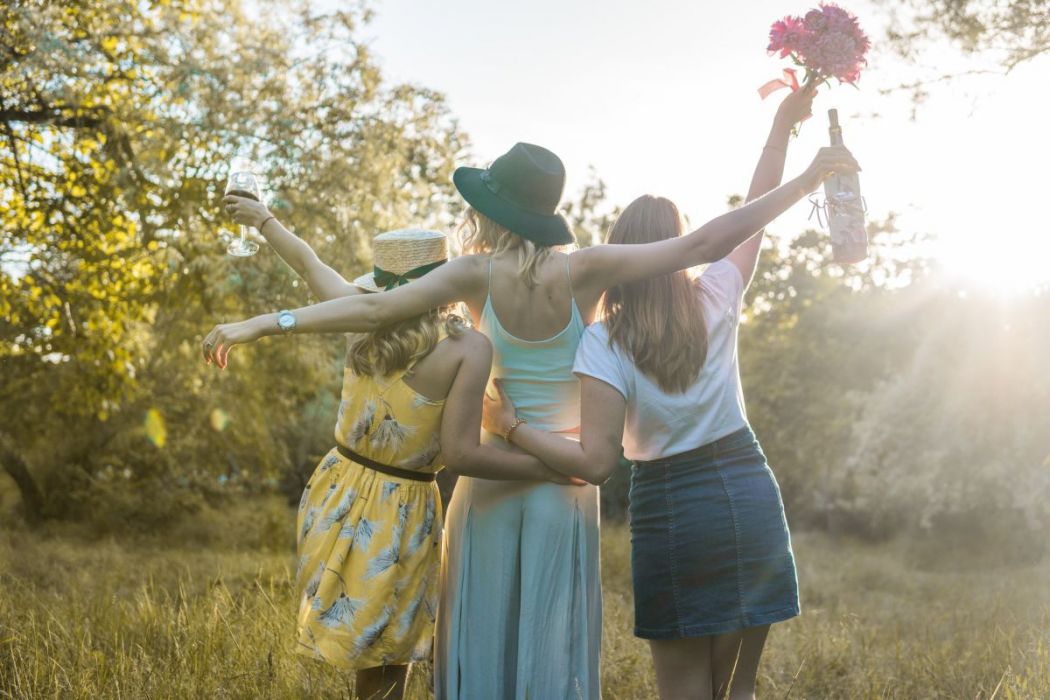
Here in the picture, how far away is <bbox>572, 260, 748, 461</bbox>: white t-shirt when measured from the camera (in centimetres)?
275

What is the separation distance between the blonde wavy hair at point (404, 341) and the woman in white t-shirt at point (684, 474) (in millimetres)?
272

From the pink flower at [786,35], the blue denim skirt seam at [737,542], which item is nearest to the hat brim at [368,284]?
the blue denim skirt seam at [737,542]

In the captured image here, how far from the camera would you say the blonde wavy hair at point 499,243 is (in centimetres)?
283

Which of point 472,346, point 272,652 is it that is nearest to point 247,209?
point 472,346

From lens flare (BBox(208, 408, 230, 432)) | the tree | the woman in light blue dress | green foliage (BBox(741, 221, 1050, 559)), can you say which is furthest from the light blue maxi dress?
lens flare (BBox(208, 408, 230, 432))

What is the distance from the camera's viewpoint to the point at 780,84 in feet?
11.1

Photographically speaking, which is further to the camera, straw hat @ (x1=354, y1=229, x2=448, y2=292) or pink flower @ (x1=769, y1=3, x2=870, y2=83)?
pink flower @ (x1=769, y1=3, x2=870, y2=83)

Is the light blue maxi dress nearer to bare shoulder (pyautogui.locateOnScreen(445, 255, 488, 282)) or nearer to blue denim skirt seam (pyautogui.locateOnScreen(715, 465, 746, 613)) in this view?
bare shoulder (pyautogui.locateOnScreen(445, 255, 488, 282))

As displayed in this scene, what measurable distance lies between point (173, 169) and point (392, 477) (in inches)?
292

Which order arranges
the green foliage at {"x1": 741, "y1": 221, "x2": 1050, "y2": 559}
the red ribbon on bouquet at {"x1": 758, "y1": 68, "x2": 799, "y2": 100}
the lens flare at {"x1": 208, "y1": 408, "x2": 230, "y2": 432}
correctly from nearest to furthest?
1. the red ribbon on bouquet at {"x1": 758, "y1": 68, "x2": 799, "y2": 100}
2. the green foliage at {"x1": 741, "y1": 221, "x2": 1050, "y2": 559}
3. the lens flare at {"x1": 208, "y1": 408, "x2": 230, "y2": 432}

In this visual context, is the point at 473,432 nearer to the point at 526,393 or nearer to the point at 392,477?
the point at 526,393

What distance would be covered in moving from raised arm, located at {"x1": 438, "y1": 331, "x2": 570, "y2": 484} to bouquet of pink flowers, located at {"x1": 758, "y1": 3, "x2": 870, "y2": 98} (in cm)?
145

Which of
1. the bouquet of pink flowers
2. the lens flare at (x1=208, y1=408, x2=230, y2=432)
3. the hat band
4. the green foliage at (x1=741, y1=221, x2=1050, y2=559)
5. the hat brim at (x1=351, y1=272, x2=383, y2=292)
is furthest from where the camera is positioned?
the lens flare at (x1=208, y1=408, x2=230, y2=432)

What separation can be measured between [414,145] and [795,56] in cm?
877
